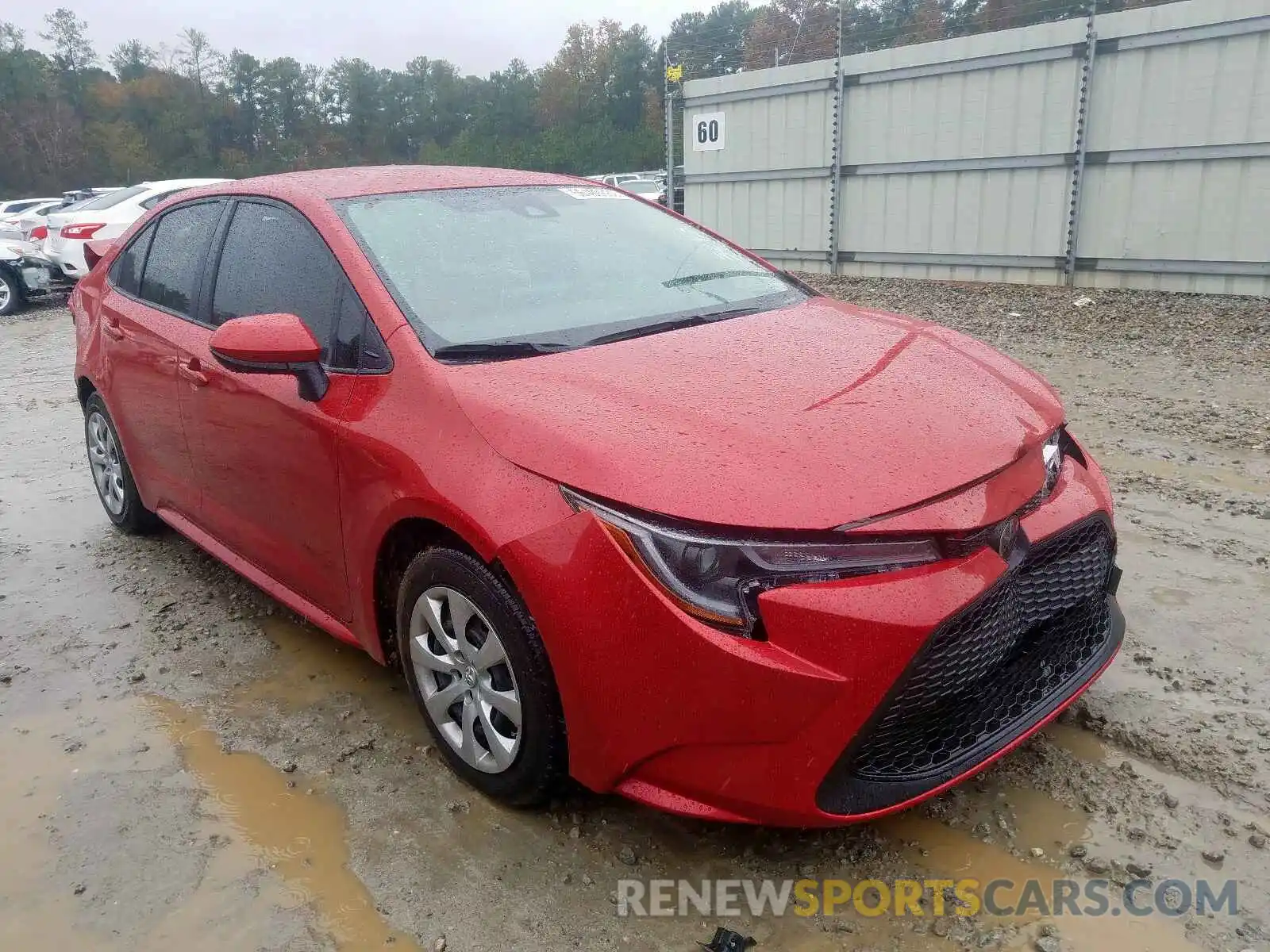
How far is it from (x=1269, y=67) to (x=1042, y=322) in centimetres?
305

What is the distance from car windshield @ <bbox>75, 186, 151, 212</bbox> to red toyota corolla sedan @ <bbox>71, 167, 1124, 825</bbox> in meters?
11.7

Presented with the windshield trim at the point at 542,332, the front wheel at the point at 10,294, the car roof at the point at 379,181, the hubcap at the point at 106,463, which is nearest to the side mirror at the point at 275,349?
the windshield trim at the point at 542,332

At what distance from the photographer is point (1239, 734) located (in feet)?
8.73

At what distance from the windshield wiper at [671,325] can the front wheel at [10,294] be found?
13147mm

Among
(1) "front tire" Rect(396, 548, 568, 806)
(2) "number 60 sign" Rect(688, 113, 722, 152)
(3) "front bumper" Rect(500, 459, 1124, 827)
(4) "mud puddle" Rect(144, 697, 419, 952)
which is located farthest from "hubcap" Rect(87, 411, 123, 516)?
(2) "number 60 sign" Rect(688, 113, 722, 152)

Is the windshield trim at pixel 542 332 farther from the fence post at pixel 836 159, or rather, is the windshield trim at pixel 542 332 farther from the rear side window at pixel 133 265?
the fence post at pixel 836 159

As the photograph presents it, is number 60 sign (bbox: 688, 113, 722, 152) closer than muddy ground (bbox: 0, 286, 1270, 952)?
No

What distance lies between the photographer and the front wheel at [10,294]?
12922mm

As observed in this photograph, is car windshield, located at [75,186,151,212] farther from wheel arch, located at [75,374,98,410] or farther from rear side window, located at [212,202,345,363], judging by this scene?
rear side window, located at [212,202,345,363]

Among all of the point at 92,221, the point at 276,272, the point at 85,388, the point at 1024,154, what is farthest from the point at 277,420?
the point at 92,221

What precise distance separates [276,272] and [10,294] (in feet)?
40.7

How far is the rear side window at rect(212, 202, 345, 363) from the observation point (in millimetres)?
2885

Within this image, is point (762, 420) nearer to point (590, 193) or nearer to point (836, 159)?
point (590, 193)

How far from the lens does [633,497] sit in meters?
2.01
